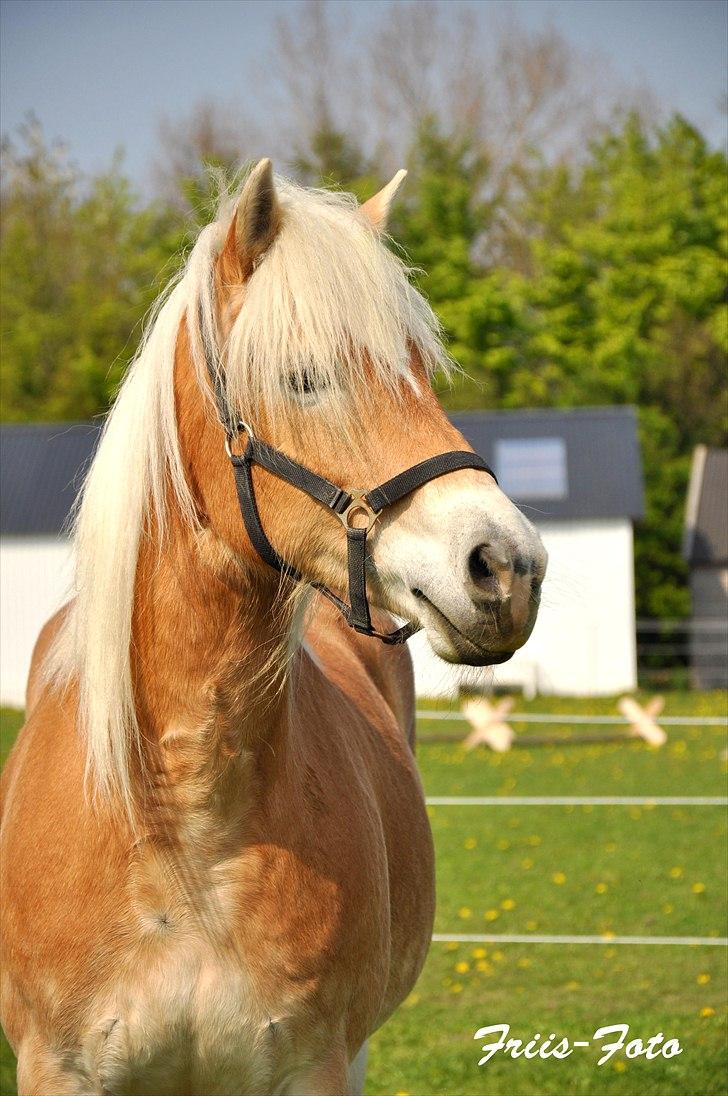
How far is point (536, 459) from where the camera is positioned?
83.5 ft

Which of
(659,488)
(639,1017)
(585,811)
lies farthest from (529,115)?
(639,1017)

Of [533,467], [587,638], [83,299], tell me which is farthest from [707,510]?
[83,299]

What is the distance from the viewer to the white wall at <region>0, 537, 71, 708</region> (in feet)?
51.9

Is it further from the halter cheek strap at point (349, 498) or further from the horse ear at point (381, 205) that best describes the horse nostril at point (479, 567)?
the horse ear at point (381, 205)

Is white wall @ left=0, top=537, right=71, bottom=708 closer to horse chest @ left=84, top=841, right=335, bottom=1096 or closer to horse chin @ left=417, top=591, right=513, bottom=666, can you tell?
horse chest @ left=84, top=841, right=335, bottom=1096

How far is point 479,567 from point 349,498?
0.26 meters

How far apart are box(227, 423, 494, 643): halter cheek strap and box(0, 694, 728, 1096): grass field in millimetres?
2092

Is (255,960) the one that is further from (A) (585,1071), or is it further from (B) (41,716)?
(A) (585,1071)

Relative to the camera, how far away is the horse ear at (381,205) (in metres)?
2.44

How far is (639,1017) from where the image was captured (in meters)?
5.40

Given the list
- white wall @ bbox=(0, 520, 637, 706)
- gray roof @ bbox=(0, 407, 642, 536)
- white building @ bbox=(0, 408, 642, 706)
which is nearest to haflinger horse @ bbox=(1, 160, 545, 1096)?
white building @ bbox=(0, 408, 642, 706)

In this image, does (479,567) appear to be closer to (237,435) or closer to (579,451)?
(237,435)

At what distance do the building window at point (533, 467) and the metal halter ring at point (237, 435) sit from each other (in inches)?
885

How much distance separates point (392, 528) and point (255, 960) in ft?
2.80
